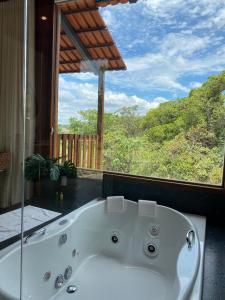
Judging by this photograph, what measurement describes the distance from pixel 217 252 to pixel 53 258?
1.18 metres

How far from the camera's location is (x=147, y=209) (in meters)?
2.33

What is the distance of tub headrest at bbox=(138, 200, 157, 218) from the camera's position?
230 centimetres

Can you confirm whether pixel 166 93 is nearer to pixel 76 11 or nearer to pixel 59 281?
pixel 76 11

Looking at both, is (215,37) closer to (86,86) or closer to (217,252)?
(86,86)

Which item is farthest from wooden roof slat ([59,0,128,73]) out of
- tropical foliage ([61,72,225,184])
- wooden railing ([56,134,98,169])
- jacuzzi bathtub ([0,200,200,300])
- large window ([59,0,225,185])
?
jacuzzi bathtub ([0,200,200,300])

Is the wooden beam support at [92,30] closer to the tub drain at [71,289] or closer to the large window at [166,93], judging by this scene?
the large window at [166,93]

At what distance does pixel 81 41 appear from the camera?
3.07m

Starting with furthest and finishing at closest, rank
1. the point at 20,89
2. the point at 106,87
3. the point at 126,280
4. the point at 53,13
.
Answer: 1. the point at 106,87
2. the point at 53,13
3. the point at 20,89
4. the point at 126,280

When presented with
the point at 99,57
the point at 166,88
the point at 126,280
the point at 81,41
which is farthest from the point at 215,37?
the point at 126,280

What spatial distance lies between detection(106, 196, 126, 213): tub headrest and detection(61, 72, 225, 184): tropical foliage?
0.42m

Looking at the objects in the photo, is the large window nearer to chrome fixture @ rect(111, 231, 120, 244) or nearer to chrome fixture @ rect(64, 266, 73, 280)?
chrome fixture @ rect(111, 231, 120, 244)

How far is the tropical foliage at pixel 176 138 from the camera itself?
239 centimetres

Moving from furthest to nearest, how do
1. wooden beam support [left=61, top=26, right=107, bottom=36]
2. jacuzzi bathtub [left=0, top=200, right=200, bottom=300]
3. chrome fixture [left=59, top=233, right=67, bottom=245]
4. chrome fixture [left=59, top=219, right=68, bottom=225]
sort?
1. wooden beam support [left=61, top=26, right=107, bottom=36]
2. chrome fixture [left=59, top=219, right=68, bottom=225]
3. chrome fixture [left=59, top=233, right=67, bottom=245]
4. jacuzzi bathtub [left=0, top=200, right=200, bottom=300]

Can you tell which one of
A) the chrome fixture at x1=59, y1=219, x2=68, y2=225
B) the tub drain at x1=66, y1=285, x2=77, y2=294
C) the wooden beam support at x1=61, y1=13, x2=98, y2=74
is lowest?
the tub drain at x1=66, y1=285, x2=77, y2=294
